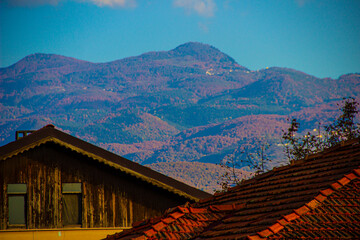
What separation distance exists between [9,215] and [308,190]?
558 inches

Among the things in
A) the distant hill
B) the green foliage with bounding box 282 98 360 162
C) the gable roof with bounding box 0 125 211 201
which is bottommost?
the gable roof with bounding box 0 125 211 201

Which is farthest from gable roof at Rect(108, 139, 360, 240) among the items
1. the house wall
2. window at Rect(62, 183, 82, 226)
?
window at Rect(62, 183, 82, 226)

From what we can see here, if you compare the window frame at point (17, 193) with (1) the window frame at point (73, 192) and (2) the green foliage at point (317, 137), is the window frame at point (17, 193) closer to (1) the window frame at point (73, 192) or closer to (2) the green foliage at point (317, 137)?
(1) the window frame at point (73, 192)

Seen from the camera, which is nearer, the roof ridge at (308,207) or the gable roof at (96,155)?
the roof ridge at (308,207)

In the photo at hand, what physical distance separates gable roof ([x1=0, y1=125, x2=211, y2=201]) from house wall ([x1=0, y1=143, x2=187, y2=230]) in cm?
27

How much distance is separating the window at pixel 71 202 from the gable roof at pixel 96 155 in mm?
1282

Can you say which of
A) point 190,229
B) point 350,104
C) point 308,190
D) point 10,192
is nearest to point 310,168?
point 308,190

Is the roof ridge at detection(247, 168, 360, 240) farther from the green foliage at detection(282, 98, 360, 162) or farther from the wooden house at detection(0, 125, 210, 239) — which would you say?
the green foliage at detection(282, 98, 360, 162)

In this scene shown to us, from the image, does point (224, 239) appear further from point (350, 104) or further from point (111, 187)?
point (350, 104)

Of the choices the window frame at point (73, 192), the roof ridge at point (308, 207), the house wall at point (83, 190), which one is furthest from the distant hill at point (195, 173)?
the roof ridge at point (308, 207)

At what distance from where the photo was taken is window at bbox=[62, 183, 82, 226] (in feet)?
69.5

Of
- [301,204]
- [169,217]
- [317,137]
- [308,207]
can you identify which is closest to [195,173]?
[317,137]

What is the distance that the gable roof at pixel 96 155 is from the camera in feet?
69.9

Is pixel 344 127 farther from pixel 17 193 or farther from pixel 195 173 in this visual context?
pixel 195 173
